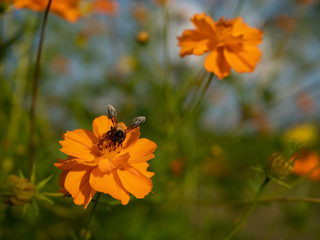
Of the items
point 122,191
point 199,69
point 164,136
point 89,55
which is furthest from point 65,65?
point 122,191

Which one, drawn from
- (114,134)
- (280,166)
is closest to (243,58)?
(280,166)

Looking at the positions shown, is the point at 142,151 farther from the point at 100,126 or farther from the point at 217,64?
the point at 217,64

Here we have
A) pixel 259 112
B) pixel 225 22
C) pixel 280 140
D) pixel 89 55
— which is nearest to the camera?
pixel 225 22

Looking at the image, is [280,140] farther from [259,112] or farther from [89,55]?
[89,55]

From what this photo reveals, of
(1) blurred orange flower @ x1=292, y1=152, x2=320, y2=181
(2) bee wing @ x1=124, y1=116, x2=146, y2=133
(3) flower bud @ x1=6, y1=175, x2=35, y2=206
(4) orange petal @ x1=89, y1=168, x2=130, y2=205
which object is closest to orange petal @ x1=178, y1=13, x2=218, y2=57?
(2) bee wing @ x1=124, y1=116, x2=146, y2=133

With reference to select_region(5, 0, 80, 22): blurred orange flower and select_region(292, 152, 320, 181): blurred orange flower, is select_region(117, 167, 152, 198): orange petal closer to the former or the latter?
select_region(5, 0, 80, 22): blurred orange flower

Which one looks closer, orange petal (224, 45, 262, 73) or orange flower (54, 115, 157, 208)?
orange flower (54, 115, 157, 208)

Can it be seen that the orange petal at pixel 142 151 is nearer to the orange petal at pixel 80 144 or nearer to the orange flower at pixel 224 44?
the orange petal at pixel 80 144
